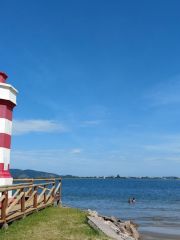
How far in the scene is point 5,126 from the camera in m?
10.9

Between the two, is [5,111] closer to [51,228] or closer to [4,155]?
[4,155]

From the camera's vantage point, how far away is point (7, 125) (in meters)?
11.1

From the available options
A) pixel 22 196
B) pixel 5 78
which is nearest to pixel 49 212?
pixel 22 196

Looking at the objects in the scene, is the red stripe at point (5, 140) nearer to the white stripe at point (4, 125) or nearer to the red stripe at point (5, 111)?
the white stripe at point (4, 125)

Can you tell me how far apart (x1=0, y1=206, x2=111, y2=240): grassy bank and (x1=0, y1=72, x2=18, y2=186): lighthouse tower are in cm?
179

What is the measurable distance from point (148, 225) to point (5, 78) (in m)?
15.6

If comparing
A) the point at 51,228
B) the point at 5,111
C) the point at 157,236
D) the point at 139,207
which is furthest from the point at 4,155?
the point at 139,207

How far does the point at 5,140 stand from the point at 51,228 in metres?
3.62

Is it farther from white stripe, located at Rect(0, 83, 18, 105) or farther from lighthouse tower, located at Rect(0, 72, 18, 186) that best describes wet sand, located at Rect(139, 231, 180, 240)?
white stripe, located at Rect(0, 83, 18, 105)

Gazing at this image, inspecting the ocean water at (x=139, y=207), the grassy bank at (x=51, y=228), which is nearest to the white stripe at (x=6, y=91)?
the grassy bank at (x=51, y=228)

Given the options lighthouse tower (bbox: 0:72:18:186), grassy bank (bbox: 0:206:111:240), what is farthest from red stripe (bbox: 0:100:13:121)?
grassy bank (bbox: 0:206:111:240)

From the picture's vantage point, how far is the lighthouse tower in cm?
1073

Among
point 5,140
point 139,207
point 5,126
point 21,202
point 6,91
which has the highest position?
point 6,91

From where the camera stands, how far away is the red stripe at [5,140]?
10.8 m
